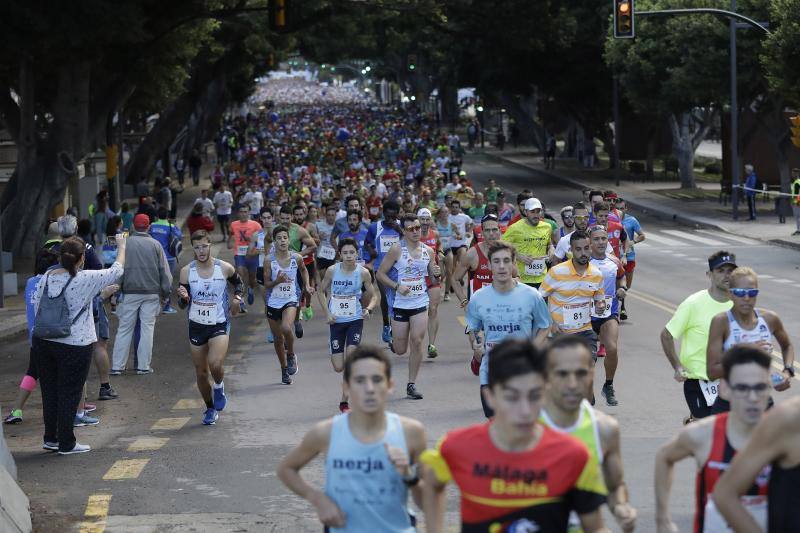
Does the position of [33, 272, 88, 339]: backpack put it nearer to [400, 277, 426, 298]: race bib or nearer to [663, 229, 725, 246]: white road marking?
[400, 277, 426, 298]: race bib

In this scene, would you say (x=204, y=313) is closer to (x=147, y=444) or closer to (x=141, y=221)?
(x=147, y=444)

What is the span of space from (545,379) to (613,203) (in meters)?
15.3

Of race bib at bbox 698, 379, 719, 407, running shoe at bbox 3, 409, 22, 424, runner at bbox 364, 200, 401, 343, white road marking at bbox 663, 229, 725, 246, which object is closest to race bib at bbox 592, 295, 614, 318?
race bib at bbox 698, 379, 719, 407

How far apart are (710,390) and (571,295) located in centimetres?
299

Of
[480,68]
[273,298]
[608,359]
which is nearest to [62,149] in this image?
[273,298]

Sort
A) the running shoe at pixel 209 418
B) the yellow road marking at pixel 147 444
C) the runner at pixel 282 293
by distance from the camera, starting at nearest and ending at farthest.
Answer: the yellow road marking at pixel 147 444 < the running shoe at pixel 209 418 < the runner at pixel 282 293

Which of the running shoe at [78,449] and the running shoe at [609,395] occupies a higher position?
the running shoe at [609,395]

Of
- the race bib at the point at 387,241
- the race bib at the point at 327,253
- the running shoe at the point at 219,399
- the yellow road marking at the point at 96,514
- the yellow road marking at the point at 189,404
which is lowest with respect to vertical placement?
the yellow road marking at the point at 189,404

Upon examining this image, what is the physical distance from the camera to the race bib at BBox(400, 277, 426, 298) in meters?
14.8

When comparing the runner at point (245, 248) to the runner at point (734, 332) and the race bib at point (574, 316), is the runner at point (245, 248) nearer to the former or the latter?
the race bib at point (574, 316)

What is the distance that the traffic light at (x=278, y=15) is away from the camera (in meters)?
22.7

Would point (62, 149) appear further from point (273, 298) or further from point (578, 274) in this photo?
point (578, 274)

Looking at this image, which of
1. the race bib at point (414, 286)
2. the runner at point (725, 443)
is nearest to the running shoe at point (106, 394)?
the race bib at point (414, 286)

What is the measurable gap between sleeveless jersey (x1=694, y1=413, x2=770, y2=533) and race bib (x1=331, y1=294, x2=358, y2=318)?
8.22 metres
